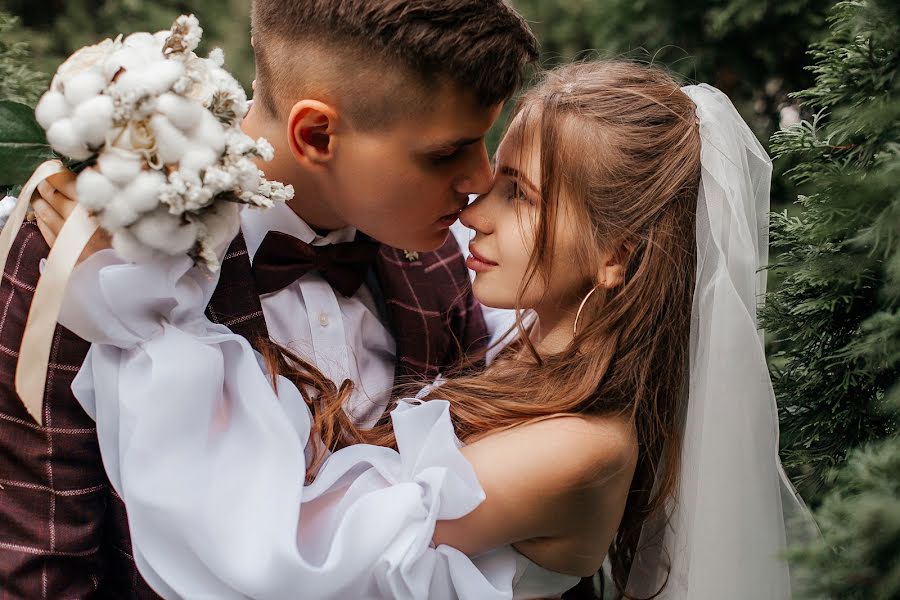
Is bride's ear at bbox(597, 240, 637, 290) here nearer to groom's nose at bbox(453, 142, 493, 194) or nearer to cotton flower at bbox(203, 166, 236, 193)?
A: groom's nose at bbox(453, 142, 493, 194)

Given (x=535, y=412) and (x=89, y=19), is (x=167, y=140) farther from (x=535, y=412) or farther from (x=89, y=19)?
(x=89, y=19)

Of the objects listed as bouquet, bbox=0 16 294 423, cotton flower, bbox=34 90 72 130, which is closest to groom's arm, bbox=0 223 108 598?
bouquet, bbox=0 16 294 423

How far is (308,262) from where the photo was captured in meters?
2.38

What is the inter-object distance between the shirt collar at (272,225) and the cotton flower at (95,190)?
25.1 inches

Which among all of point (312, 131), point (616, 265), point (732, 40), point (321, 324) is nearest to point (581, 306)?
point (616, 265)

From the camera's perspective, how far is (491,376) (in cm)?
238

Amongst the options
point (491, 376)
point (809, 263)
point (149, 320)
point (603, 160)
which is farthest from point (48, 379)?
point (809, 263)

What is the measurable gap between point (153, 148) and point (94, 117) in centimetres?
11

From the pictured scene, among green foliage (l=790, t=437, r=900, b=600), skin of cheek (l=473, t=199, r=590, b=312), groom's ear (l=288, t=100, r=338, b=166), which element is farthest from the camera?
skin of cheek (l=473, t=199, r=590, b=312)

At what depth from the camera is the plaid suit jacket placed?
192cm

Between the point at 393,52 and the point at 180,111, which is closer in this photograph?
the point at 180,111

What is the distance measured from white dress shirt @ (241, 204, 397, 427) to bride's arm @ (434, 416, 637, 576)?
0.43m

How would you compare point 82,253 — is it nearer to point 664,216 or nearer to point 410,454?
point 410,454

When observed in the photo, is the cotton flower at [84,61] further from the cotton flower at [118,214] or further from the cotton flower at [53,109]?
the cotton flower at [118,214]
